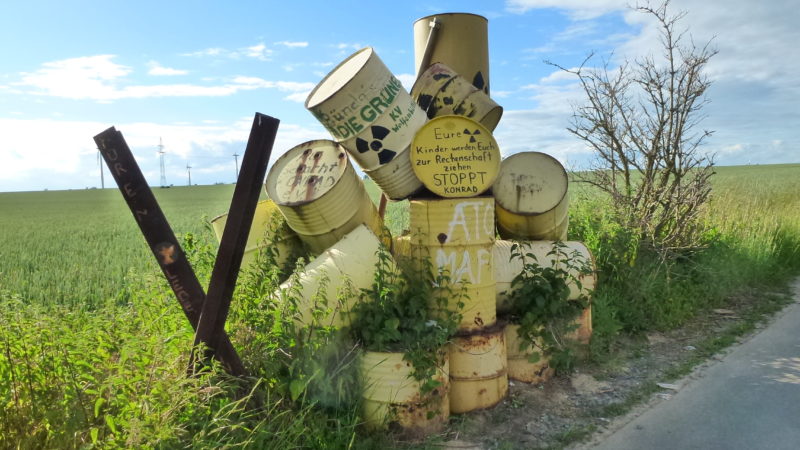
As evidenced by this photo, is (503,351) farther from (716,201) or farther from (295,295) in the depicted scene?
(716,201)

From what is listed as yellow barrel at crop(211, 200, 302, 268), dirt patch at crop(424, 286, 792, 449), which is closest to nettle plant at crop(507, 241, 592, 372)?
dirt patch at crop(424, 286, 792, 449)

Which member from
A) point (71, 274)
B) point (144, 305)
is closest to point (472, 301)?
point (144, 305)

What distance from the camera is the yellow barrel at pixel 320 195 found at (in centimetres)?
407

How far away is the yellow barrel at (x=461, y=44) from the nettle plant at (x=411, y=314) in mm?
2569

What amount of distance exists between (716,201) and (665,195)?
4.05 m

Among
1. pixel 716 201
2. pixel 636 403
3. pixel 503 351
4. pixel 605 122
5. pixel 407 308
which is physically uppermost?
pixel 605 122

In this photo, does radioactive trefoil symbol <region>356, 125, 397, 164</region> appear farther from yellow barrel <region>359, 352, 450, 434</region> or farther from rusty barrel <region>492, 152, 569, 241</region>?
yellow barrel <region>359, 352, 450, 434</region>

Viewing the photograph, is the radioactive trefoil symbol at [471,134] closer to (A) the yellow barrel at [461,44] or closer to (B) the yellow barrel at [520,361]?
(B) the yellow barrel at [520,361]

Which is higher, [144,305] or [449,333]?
[144,305]

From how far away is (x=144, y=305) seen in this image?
3.73m

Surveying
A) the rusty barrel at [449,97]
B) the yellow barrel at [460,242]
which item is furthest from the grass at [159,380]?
the rusty barrel at [449,97]

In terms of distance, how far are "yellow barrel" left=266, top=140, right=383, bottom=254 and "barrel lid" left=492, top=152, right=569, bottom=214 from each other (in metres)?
1.26

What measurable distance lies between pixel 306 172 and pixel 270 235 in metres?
0.64

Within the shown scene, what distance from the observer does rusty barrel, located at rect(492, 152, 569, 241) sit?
16.2ft
